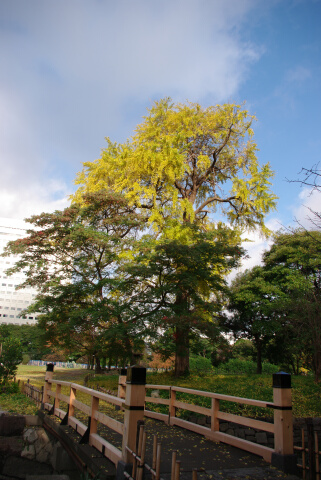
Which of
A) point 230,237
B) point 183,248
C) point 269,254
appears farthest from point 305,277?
point 183,248

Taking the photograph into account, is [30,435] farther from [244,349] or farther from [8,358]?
[244,349]

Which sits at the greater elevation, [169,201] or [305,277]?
[169,201]

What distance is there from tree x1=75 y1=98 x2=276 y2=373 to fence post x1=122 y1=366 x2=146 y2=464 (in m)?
11.9

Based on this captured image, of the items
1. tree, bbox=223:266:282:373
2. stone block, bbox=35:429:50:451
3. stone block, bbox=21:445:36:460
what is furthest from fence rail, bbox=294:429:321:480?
tree, bbox=223:266:282:373

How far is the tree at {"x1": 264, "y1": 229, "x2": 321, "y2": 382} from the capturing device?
1562 centimetres

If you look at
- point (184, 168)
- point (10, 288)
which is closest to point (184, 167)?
point (184, 168)

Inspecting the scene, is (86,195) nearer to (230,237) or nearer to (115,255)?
(115,255)

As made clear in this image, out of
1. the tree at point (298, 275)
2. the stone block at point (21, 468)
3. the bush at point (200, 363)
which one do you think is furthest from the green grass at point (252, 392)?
the bush at point (200, 363)

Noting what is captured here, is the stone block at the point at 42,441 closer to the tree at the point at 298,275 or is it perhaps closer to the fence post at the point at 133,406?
the fence post at the point at 133,406

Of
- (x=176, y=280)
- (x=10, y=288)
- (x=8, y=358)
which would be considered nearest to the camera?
(x=8, y=358)

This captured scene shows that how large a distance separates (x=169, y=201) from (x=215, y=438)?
46.3 ft

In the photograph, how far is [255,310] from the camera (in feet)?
72.8

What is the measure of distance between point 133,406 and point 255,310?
747 inches

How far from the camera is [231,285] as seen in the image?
29438 millimetres
